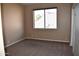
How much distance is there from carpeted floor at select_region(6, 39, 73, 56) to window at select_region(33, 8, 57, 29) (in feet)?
1.25

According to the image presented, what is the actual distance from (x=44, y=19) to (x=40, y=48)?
79 centimetres

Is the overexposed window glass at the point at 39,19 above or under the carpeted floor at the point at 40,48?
above

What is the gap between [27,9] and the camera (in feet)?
7.47

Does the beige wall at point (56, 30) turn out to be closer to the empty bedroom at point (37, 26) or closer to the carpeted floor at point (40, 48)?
the empty bedroom at point (37, 26)

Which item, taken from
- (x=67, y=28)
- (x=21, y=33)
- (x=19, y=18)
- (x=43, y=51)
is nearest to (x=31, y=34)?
(x=21, y=33)

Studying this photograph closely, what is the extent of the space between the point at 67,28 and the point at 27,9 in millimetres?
891

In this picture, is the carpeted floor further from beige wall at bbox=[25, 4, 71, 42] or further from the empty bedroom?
beige wall at bbox=[25, 4, 71, 42]

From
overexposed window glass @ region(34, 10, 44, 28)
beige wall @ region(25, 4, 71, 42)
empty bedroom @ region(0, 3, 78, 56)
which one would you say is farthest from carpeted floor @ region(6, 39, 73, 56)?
overexposed window glass @ region(34, 10, 44, 28)

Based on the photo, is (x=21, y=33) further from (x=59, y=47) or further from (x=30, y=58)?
(x=59, y=47)

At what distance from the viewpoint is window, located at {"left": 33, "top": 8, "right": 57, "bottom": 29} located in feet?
7.42

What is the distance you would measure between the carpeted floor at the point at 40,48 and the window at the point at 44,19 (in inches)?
15.0

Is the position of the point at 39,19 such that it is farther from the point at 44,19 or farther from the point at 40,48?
the point at 40,48

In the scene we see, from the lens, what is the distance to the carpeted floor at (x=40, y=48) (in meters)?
2.47

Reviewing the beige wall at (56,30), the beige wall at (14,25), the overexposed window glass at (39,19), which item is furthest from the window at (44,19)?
the beige wall at (14,25)
